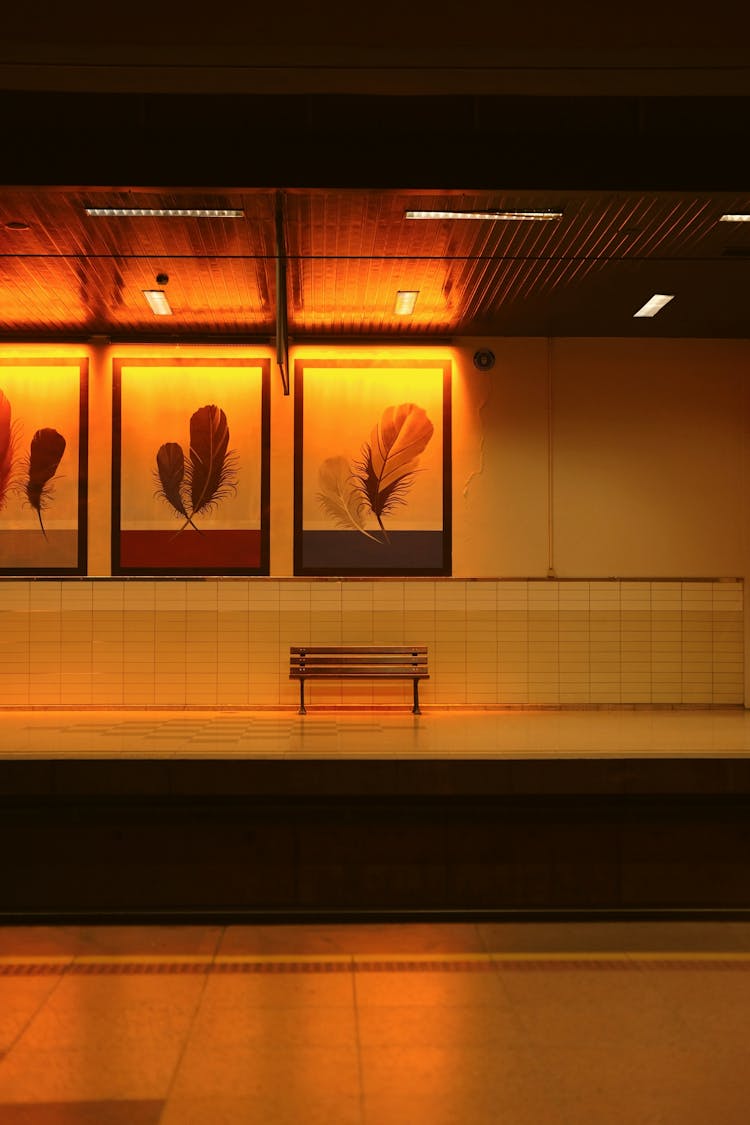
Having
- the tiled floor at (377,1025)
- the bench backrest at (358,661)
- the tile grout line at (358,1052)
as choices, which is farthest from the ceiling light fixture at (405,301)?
the tile grout line at (358,1052)

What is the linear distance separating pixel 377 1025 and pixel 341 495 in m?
6.45

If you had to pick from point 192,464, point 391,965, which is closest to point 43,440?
point 192,464

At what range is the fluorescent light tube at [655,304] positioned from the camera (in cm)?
889

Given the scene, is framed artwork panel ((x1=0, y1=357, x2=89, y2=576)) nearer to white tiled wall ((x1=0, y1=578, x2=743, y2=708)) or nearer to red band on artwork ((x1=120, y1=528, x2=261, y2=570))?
red band on artwork ((x1=120, y1=528, x2=261, y2=570))

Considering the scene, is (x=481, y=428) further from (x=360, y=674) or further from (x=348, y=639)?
(x=360, y=674)

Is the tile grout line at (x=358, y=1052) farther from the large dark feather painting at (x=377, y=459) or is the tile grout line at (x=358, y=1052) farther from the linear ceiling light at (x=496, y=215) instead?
the large dark feather painting at (x=377, y=459)

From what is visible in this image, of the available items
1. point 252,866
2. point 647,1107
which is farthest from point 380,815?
point 647,1107

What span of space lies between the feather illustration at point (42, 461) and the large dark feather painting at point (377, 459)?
2.18 metres

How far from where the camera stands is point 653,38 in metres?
5.71

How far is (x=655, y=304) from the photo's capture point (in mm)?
9102

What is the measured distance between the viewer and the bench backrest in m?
9.32

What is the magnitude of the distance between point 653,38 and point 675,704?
5957 mm

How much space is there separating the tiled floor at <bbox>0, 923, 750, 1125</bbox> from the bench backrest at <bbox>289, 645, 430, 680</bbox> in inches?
161

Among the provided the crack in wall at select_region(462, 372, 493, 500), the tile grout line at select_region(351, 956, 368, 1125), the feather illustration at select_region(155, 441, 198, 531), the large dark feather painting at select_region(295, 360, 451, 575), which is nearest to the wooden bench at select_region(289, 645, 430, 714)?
the large dark feather painting at select_region(295, 360, 451, 575)
